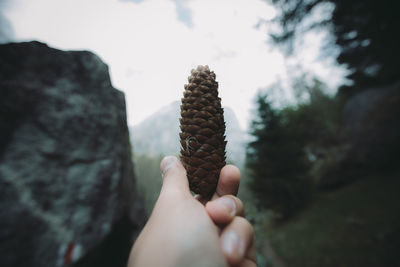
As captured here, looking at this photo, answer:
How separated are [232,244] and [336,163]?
1062cm

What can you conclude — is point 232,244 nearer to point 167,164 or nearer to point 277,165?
point 167,164

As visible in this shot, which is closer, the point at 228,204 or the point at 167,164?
the point at 228,204

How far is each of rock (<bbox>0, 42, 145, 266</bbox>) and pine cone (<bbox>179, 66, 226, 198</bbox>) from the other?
2.41 m

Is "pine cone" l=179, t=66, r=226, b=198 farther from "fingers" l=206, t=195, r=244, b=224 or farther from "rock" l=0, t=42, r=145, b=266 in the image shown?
"rock" l=0, t=42, r=145, b=266

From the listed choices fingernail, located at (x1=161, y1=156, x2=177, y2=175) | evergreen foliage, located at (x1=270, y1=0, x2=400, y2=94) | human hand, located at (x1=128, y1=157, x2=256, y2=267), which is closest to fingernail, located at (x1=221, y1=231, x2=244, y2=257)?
human hand, located at (x1=128, y1=157, x2=256, y2=267)

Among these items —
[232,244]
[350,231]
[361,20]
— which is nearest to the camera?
[232,244]

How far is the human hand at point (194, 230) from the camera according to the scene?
88cm

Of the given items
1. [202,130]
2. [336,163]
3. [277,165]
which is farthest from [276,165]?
[202,130]

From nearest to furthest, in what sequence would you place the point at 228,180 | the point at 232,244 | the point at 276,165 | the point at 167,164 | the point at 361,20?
the point at 232,244 → the point at 228,180 → the point at 167,164 → the point at 361,20 → the point at 276,165

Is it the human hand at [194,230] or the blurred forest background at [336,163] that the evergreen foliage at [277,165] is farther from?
the human hand at [194,230]

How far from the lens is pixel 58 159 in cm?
247

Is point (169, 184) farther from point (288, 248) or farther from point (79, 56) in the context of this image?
point (288, 248)

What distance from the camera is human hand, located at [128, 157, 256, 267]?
884 millimetres

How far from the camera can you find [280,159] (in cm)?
841
